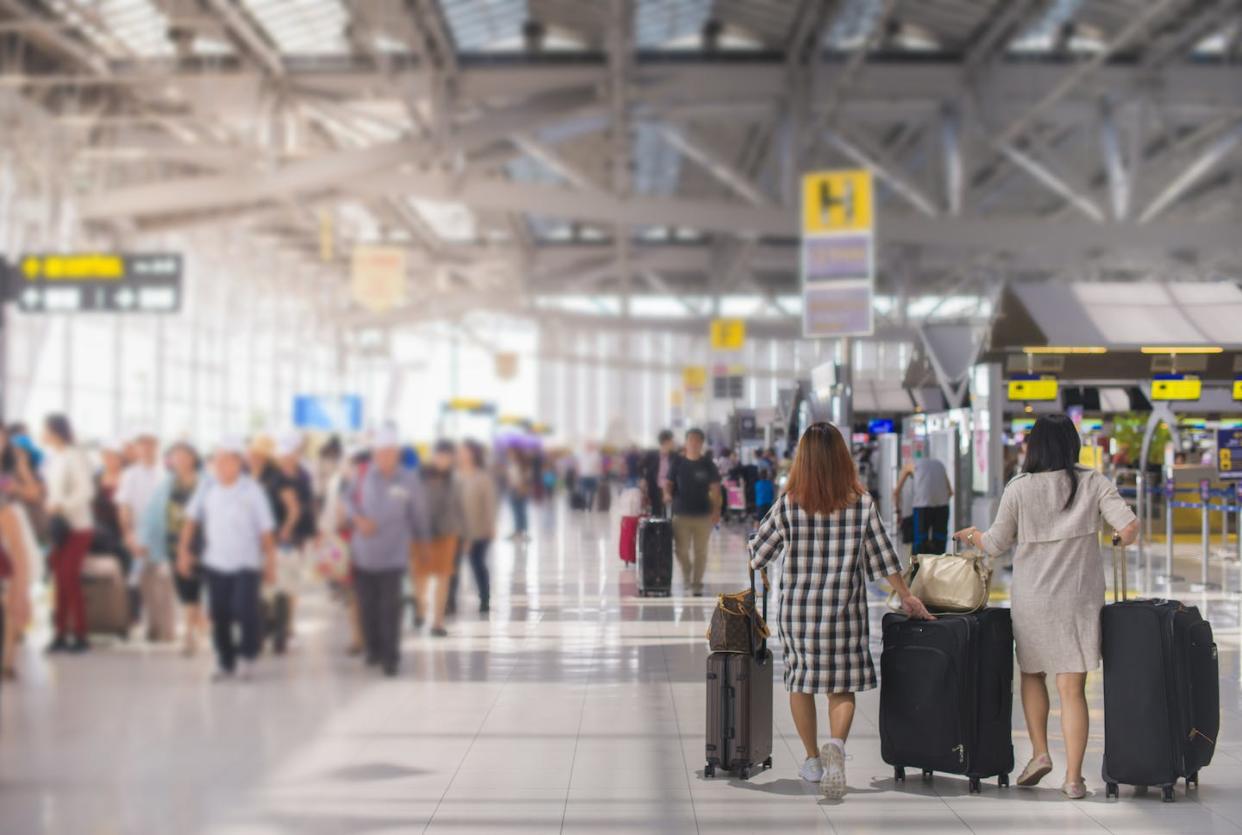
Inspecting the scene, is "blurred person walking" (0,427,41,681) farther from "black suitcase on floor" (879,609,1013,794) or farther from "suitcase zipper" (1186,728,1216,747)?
"suitcase zipper" (1186,728,1216,747)

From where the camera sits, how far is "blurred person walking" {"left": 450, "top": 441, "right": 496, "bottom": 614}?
815 cm

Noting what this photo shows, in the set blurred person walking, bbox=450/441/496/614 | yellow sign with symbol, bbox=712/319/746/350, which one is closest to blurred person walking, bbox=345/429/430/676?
blurred person walking, bbox=450/441/496/614

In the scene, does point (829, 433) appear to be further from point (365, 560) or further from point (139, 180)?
point (139, 180)

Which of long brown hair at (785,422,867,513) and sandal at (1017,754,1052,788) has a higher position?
long brown hair at (785,422,867,513)

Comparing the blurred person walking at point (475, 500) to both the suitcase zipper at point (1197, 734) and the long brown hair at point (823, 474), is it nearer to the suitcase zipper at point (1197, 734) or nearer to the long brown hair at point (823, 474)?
the long brown hair at point (823, 474)

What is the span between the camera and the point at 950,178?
24.8 meters

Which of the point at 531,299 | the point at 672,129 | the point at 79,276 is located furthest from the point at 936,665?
the point at 531,299

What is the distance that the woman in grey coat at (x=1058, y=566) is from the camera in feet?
19.3

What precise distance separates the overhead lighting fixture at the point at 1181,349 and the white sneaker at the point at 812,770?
9.51 m

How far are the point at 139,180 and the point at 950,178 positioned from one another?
1665 centimetres

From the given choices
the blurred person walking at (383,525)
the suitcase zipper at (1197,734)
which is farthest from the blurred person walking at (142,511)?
the suitcase zipper at (1197,734)

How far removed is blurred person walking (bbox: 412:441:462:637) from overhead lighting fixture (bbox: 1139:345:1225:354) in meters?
8.89

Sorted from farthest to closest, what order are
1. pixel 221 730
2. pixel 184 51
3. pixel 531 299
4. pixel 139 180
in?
pixel 531 299, pixel 139 180, pixel 184 51, pixel 221 730

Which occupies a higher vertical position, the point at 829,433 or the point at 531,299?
the point at 531,299
